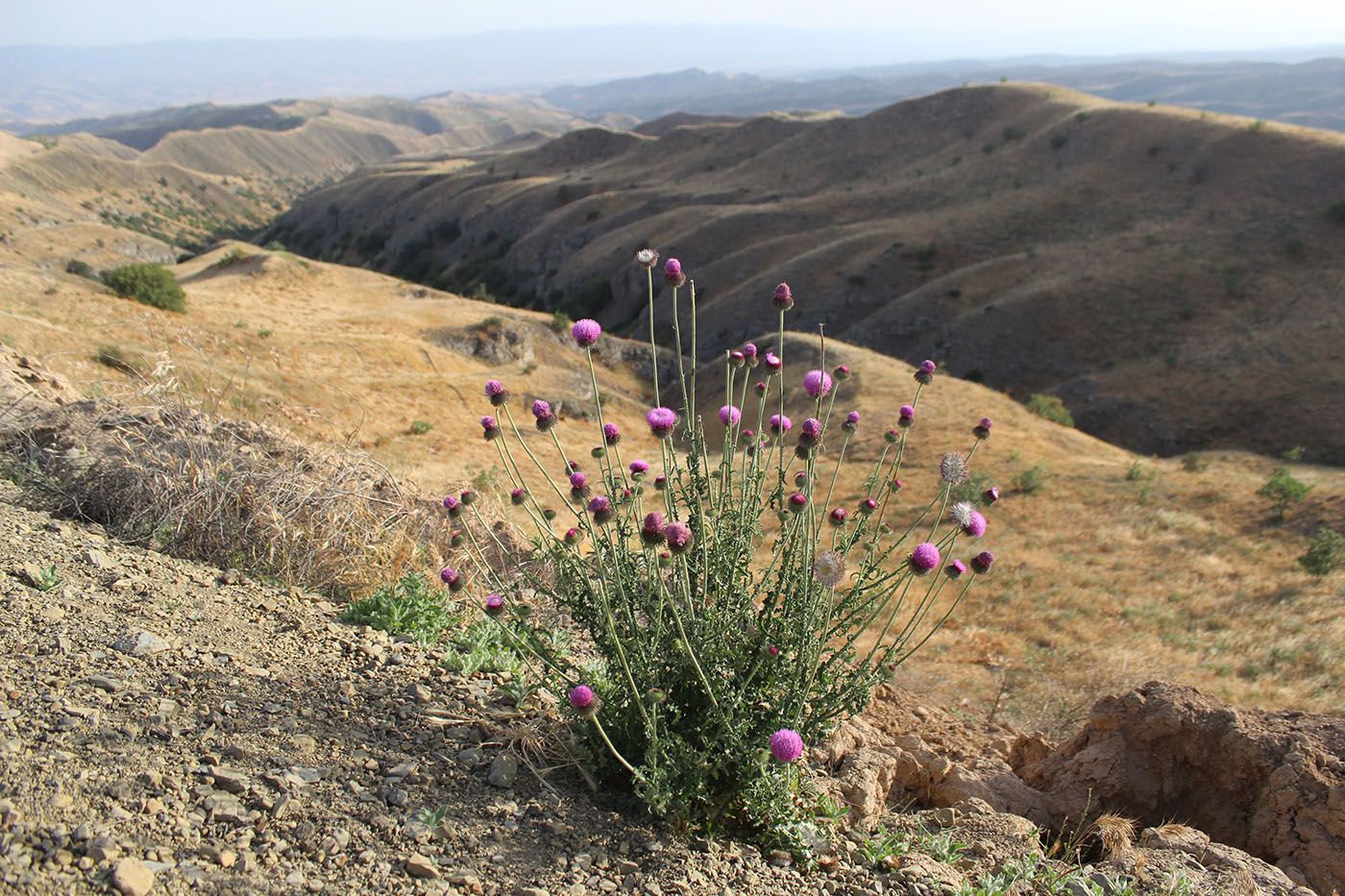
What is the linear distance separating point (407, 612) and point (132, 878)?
2.19m

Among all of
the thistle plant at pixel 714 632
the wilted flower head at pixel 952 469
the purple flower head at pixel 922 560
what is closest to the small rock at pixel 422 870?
the thistle plant at pixel 714 632

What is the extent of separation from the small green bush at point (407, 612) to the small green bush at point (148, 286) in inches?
746

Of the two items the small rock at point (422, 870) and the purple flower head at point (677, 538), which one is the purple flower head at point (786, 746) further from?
the small rock at point (422, 870)

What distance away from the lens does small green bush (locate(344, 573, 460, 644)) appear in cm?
402

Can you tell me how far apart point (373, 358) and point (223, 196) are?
12056cm

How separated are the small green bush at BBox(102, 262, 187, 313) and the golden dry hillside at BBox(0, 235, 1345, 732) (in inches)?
21.6

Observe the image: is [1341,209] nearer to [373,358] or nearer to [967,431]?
[967,431]

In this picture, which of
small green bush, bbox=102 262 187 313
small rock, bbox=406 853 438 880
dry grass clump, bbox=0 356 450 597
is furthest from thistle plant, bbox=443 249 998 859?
small green bush, bbox=102 262 187 313

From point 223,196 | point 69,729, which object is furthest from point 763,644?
point 223,196

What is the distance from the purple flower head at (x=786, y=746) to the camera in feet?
7.77

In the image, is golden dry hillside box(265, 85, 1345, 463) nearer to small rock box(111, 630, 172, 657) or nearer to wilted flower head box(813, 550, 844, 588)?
wilted flower head box(813, 550, 844, 588)

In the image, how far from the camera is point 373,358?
19.3m

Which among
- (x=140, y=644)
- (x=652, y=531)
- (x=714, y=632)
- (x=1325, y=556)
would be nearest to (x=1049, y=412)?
(x=1325, y=556)

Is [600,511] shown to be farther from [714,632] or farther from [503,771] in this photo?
[503,771]
